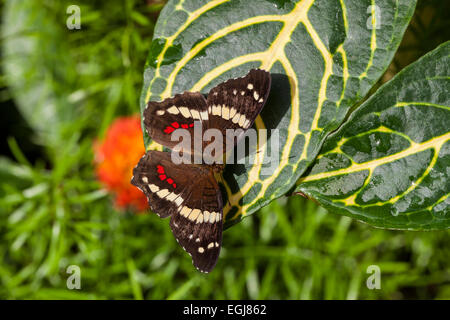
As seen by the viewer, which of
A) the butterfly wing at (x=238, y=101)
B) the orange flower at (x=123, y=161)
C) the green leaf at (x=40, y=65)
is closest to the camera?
the butterfly wing at (x=238, y=101)

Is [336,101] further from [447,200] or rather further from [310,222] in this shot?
[310,222]

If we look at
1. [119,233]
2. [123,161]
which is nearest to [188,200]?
[123,161]

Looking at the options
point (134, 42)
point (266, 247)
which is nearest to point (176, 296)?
point (266, 247)

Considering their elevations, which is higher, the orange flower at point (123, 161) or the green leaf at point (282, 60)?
the green leaf at point (282, 60)

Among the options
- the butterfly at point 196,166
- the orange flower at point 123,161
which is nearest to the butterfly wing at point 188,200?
the butterfly at point 196,166

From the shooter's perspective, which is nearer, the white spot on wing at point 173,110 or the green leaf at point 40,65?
the white spot on wing at point 173,110

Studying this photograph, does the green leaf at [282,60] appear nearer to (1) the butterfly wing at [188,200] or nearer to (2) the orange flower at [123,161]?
(1) the butterfly wing at [188,200]

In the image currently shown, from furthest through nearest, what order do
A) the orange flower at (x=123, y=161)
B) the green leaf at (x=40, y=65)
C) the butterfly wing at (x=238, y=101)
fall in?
the green leaf at (x=40, y=65)
the orange flower at (x=123, y=161)
the butterfly wing at (x=238, y=101)

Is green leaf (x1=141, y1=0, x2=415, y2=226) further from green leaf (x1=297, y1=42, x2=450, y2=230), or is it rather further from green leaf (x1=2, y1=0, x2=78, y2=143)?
green leaf (x1=2, y1=0, x2=78, y2=143)

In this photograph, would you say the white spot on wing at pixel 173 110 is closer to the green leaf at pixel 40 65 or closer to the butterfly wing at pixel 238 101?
the butterfly wing at pixel 238 101

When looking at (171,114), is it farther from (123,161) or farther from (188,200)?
(123,161)
